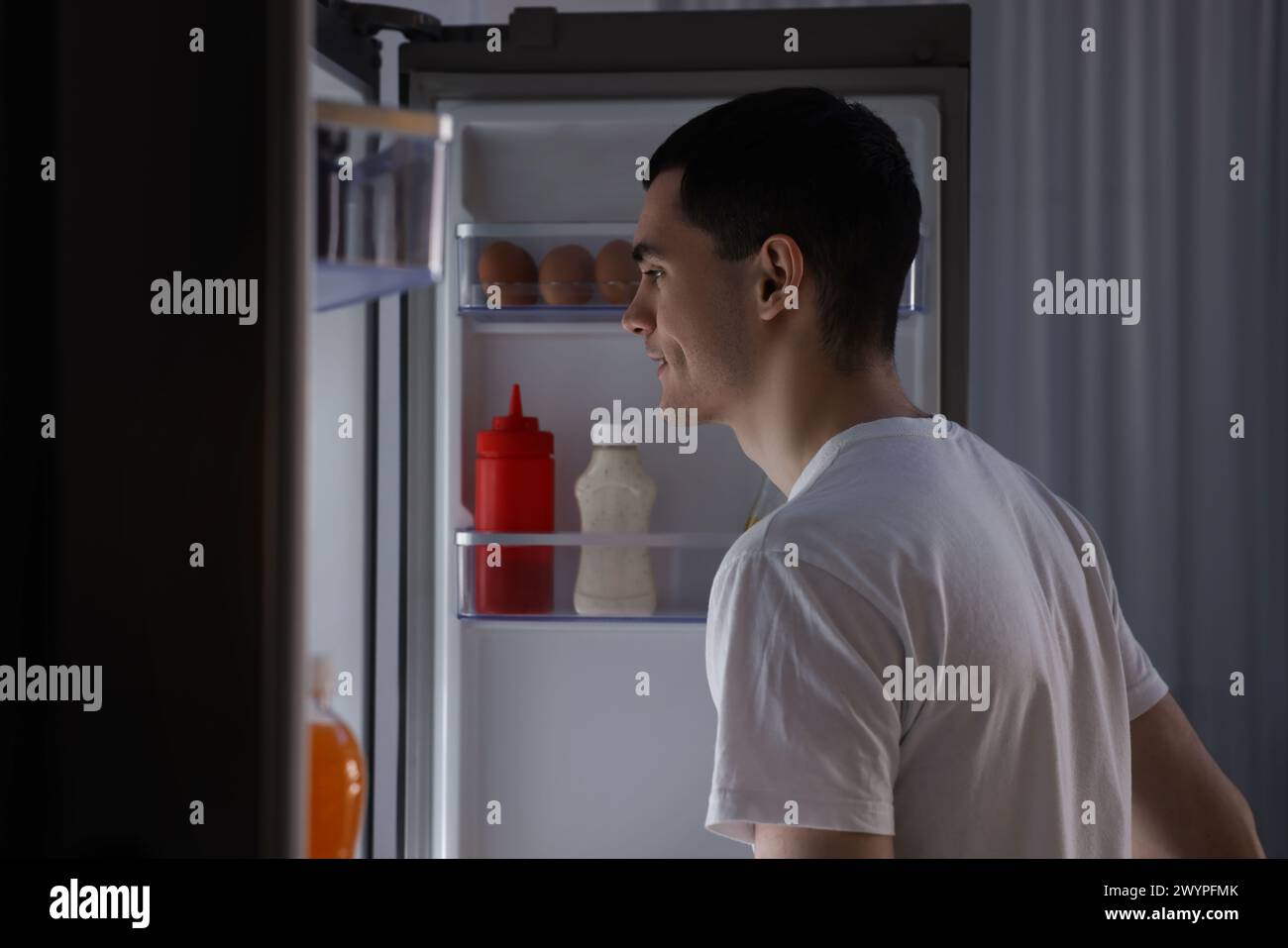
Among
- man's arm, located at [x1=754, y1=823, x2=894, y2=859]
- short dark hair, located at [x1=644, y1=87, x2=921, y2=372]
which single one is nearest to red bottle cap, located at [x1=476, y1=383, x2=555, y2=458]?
short dark hair, located at [x1=644, y1=87, x2=921, y2=372]

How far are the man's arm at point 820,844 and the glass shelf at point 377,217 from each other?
0.33 metres

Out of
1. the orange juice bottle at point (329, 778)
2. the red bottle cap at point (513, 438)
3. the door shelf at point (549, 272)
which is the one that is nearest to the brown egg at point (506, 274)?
the door shelf at point (549, 272)

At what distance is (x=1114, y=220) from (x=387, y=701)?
4.07 feet

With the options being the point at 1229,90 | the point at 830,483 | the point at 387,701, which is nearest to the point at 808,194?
the point at 830,483

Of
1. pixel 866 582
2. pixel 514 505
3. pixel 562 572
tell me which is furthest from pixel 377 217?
pixel 562 572

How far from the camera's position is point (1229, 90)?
1.43 metres

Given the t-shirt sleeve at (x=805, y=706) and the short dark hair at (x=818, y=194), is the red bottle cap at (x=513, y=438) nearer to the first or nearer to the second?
the short dark hair at (x=818, y=194)

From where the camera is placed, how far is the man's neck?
706 millimetres

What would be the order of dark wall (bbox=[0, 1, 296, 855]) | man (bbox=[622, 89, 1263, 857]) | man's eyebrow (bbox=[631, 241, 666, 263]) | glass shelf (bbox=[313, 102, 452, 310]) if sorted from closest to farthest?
1. dark wall (bbox=[0, 1, 296, 855])
2. glass shelf (bbox=[313, 102, 452, 310])
3. man (bbox=[622, 89, 1263, 857])
4. man's eyebrow (bbox=[631, 241, 666, 263])

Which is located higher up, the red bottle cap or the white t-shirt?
the red bottle cap

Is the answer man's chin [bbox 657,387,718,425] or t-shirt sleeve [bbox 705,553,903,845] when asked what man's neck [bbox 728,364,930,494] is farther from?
t-shirt sleeve [bbox 705,553,903,845]

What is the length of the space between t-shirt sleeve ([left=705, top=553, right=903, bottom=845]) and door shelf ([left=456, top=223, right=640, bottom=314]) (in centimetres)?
67
